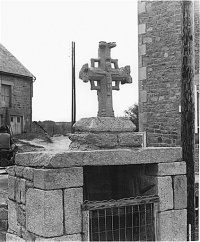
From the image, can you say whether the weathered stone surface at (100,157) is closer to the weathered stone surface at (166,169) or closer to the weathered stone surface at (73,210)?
the weathered stone surface at (166,169)

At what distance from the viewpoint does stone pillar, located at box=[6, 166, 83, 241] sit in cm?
409

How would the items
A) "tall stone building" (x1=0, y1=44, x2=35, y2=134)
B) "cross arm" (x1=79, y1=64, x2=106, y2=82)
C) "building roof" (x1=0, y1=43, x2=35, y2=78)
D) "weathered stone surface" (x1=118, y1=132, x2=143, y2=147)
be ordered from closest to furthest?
"weathered stone surface" (x1=118, y1=132, x2=143, y2=147), "cross arm" (x1=79, y1=64, x2=106, y2=82), "tall stone building" (x1=0, y1=44, x2=35, y2=134), "building roof" (x1=0, y1=43, x2=35, y2=78)

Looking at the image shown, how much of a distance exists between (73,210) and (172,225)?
124 cm

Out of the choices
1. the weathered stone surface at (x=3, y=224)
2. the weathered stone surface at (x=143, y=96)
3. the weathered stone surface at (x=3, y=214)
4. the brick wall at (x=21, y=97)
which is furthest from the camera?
the brick wall at (x=21, y=97)

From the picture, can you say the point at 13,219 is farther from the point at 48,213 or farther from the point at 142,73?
the point at 142,73

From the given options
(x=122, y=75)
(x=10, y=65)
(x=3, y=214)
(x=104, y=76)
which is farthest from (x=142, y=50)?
(x=10, y=65)

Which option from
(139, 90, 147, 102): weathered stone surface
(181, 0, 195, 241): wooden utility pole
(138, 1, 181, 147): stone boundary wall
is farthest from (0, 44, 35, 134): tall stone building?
(181, 0, 195, 241): wooden utility pole

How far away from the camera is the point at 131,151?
14.6 feet

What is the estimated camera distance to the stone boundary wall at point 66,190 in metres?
4.11

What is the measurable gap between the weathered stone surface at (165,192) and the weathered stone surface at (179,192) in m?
0.07

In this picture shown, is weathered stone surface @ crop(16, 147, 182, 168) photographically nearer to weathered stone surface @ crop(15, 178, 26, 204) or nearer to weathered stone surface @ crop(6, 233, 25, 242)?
weathered stone surface @ crop(15, 178, 26, 204)

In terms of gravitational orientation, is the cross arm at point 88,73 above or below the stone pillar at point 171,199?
above

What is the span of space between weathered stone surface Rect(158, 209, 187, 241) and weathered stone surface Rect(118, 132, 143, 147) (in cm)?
86

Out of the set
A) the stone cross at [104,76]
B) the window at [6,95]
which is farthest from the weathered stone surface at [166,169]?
the window at [6,95]
